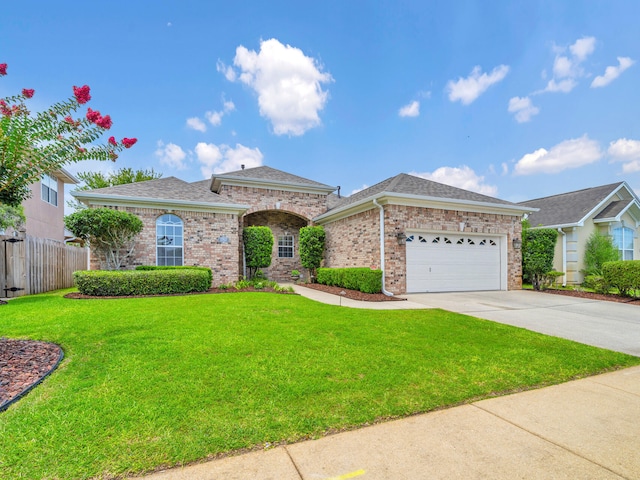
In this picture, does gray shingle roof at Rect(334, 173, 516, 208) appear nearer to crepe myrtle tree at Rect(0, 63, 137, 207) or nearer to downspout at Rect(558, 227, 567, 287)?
downspout at Rect(558, 227, 567, 287)

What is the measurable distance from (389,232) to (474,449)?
8593 millimetres

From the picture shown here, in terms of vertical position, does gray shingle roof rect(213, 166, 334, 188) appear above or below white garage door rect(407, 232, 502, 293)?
above

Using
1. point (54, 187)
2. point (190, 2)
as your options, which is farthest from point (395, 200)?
point (54, 187)

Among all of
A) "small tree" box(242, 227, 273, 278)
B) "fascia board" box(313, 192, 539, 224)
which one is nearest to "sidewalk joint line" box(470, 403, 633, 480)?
"fascia board" box(313, 192, 539, 224)

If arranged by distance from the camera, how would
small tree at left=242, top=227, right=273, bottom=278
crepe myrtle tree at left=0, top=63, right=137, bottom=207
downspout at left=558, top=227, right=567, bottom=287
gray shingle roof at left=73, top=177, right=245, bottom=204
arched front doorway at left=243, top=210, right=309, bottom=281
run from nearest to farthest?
crepe myrtle tree at left=0, top=63, right=137, bottom=207 < gray shingle roof at left=73, top=177, right=245, bottom=204 < small tree at left=242, top=227, right=273, bottom=278 < downspout at left=558, top=227, right=567, bottom=287 < arched front doorway at left=243, top=210, right=309, bottom=281

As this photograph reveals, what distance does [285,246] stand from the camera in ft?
53.7

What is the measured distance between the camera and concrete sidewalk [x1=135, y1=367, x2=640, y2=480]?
195 cm

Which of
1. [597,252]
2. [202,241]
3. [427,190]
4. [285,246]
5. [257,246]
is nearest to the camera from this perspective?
[427,190]

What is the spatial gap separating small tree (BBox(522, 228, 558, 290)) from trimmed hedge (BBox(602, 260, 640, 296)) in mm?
1776

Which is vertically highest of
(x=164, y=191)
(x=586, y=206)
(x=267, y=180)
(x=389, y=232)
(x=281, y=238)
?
(x=267, y=180)

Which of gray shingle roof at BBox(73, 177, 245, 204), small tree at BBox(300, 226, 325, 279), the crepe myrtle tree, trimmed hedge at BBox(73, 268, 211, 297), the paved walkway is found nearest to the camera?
the paved walkway

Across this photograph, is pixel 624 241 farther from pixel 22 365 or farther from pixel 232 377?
pixel 22 365

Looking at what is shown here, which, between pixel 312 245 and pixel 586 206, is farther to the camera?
pixel 586 206

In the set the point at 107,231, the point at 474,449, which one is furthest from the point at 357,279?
the point at 107,231
